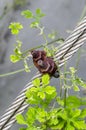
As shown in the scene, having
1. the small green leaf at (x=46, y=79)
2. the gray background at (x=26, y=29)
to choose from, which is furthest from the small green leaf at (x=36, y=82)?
the gray background at (x=26, y=29)

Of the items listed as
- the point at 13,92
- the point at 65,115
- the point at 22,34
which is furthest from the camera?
the point at 22,34

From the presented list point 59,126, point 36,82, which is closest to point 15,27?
point 36,82

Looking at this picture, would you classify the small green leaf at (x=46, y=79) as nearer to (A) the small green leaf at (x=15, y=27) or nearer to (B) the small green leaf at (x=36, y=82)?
(B) the small green leaf at (x=36, y=82)

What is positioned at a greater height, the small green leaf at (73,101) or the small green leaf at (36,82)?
the small green leaf at (36,82)

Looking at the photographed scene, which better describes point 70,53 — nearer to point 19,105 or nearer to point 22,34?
point 19,105

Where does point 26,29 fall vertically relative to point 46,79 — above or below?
above

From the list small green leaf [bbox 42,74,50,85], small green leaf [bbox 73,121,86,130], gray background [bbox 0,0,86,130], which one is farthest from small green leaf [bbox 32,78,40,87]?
gray background [bbox 0,0,86,130]

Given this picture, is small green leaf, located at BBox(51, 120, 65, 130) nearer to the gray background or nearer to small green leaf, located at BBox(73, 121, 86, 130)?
small green leaf, located at BBox(73, 121, 86, 130)

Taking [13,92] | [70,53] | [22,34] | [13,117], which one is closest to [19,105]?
[13,117]

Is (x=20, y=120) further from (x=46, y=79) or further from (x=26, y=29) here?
(x=26, y=29)
